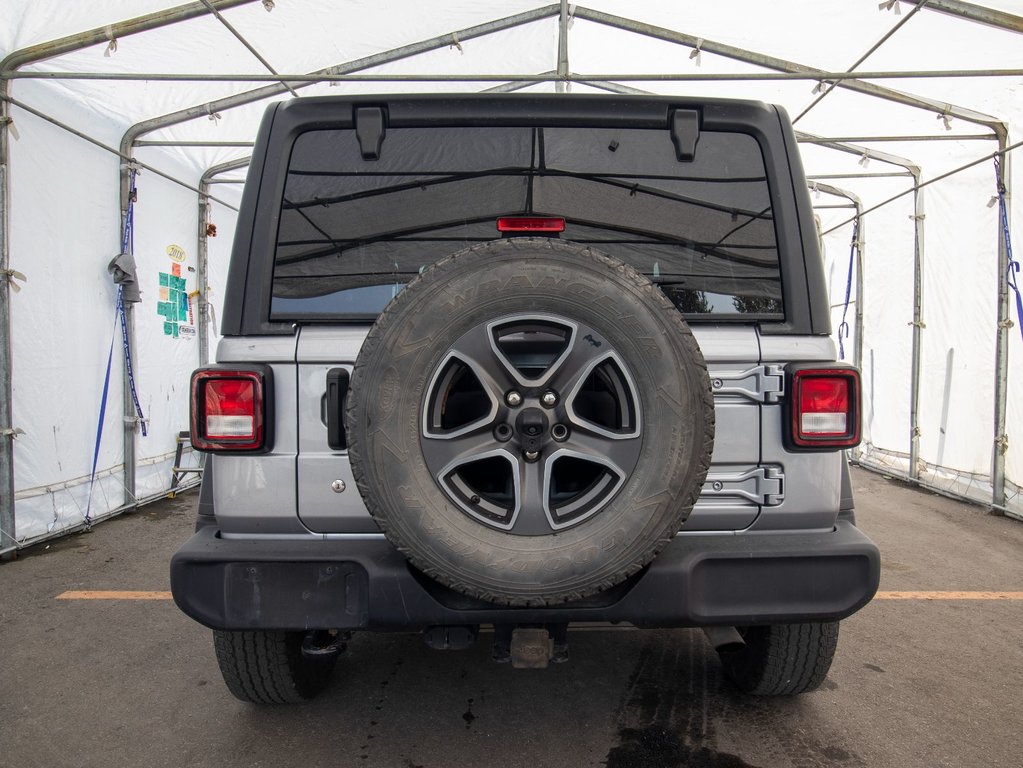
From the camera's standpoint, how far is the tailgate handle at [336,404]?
6.23 feet

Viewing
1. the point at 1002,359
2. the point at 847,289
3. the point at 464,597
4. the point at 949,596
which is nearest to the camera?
the point at 464,597

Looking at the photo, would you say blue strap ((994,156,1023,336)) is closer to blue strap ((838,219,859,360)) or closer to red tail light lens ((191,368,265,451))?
blue strap ((838,219,859,360))

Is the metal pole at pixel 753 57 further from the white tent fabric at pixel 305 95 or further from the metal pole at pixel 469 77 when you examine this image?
the metal pole at pixel 469 77

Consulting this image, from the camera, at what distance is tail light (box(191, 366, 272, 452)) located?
190 cm

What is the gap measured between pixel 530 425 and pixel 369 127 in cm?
106

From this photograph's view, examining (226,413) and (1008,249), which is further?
(1008,249)

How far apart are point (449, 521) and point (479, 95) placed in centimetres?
127

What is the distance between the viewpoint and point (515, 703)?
104 inches

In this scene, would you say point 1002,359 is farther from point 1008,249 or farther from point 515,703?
point 515,703

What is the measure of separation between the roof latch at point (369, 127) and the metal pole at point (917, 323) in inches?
275

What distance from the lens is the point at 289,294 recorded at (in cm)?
203

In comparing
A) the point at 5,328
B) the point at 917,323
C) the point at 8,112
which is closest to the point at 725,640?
the point at 5,328

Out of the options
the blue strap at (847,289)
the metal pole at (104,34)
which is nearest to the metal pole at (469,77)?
the metal pole at (104,34)

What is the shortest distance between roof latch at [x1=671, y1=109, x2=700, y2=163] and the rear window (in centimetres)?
4
